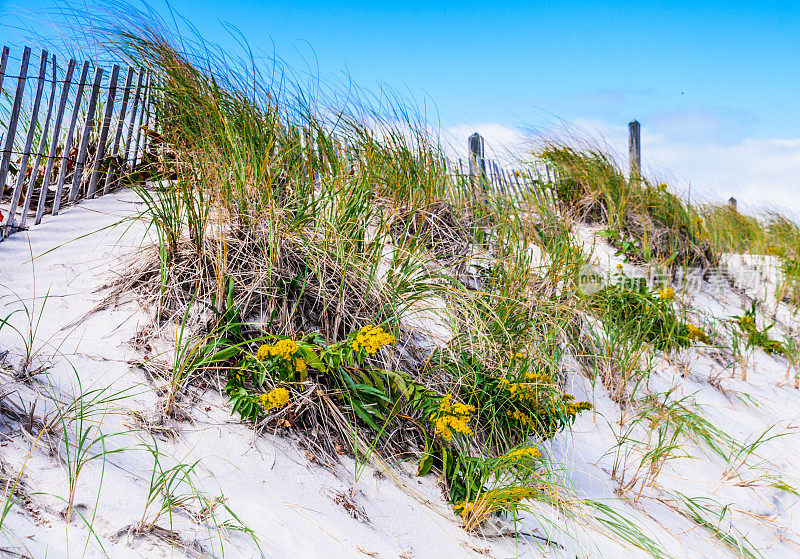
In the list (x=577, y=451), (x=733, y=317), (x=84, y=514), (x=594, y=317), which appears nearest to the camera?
(x=84, y=514)

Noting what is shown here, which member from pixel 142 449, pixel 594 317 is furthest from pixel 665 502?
pixel 142 449

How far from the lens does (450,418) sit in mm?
1978

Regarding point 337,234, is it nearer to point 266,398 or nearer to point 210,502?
point 266,398

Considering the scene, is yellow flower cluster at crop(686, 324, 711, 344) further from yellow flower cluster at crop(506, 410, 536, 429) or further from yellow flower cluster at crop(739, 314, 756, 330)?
yellow flower cluster at crop(506, 410, 536, 429)

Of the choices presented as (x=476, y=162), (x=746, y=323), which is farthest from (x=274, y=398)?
(x=746, y=323)

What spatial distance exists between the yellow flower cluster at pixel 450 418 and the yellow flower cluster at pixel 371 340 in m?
0.31

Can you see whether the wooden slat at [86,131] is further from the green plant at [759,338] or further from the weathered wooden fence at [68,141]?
the green plant at [759,338]

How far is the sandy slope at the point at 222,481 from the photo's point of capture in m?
1.52

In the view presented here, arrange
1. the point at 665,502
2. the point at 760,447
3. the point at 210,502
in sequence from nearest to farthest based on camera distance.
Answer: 1. the point at 210,502
2. the point at 665,502
3. the point at 760,447

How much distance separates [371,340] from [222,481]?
0.67m

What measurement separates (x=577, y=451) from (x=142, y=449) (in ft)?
6.39

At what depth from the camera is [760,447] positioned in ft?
11.3

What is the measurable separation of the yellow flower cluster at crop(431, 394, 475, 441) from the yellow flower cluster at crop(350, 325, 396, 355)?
307 mm

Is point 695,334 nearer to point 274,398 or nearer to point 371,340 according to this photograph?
point 371,340
